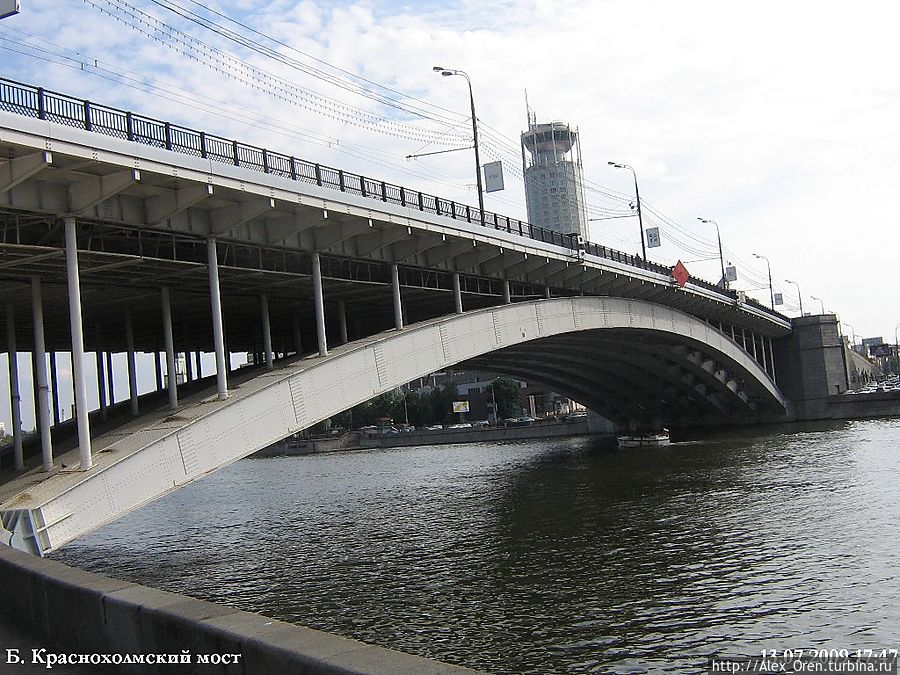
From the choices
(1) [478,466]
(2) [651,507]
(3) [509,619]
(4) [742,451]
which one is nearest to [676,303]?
(4) [742,451]

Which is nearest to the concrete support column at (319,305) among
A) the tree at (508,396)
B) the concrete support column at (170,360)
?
the concrete support column at (170,360)

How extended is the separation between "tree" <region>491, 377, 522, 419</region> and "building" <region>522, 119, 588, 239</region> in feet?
116

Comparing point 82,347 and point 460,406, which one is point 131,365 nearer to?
point 82,347

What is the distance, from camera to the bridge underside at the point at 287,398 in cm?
1483

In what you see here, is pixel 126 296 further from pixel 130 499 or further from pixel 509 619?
pixel 509 619

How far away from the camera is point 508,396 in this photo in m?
117

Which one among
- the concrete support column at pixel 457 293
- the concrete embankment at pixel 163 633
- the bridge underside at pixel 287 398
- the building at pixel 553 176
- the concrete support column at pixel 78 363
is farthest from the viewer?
the building at pixel 553 176

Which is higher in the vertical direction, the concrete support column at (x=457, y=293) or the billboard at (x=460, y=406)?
the concrete support column at (x=457, y=293)

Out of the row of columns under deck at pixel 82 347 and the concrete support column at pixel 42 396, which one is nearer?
the row of columns under deck at pixel 82 347

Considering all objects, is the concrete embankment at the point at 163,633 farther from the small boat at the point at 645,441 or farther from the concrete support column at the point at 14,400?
the small boat at the point at 645,441

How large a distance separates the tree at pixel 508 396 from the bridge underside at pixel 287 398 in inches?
2506

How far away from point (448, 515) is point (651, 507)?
6839mm

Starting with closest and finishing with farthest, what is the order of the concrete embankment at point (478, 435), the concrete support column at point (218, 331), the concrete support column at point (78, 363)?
the concrete support column at point (78, 363)
the concrete support column at point (218, 331)
the concrete embankment at point (478, 435)

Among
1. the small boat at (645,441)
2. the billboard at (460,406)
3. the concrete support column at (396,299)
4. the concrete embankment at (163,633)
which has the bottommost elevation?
the small boat at (645,441)
